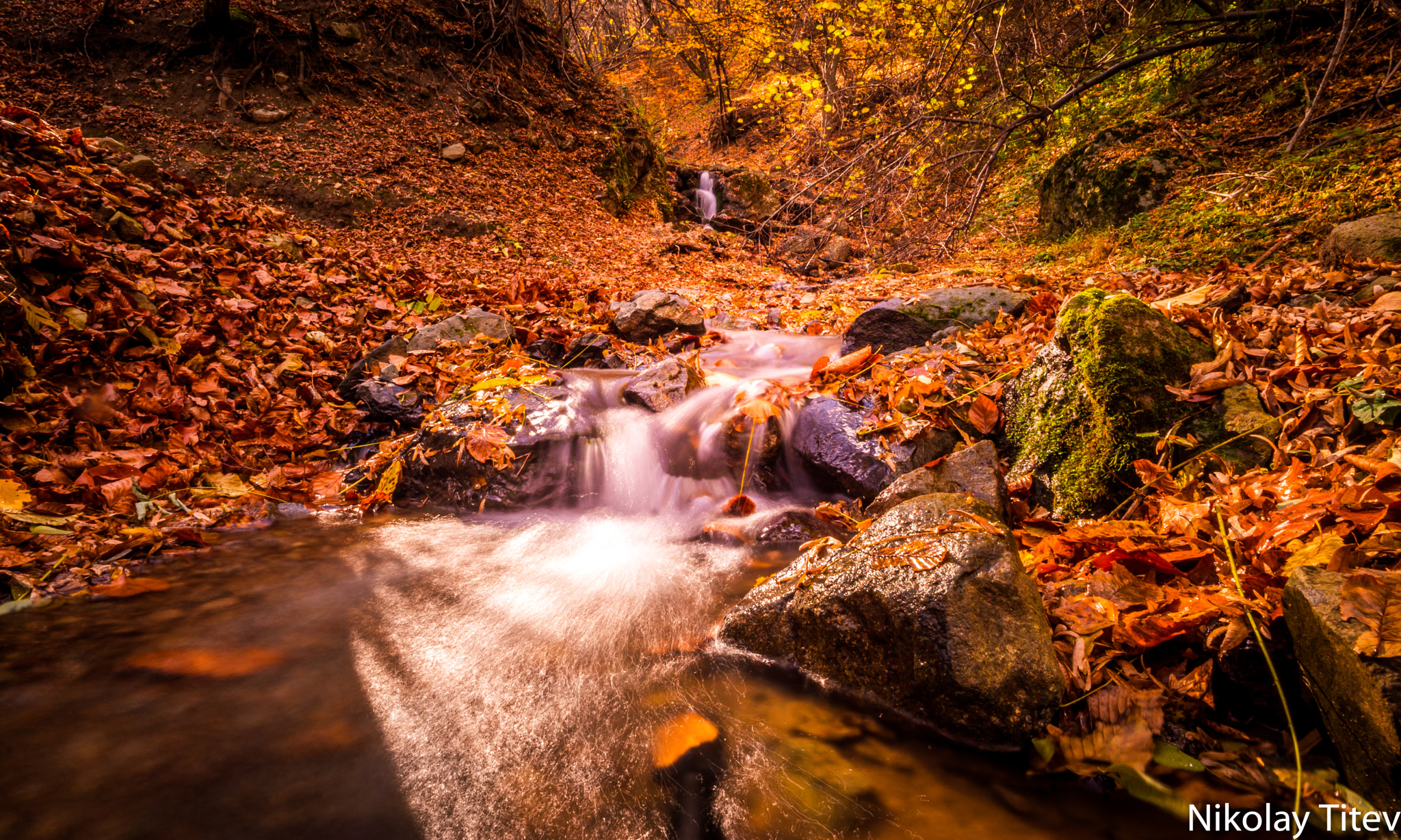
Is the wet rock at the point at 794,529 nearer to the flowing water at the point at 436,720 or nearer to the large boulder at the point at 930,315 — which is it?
the flowing water at the point at 436,720

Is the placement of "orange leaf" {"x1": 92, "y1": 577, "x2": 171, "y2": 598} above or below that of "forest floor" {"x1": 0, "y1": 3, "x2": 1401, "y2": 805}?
below

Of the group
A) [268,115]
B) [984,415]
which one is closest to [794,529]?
[984,415]

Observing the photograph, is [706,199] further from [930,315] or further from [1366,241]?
[1366,241]

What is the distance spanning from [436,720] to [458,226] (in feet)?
26.9

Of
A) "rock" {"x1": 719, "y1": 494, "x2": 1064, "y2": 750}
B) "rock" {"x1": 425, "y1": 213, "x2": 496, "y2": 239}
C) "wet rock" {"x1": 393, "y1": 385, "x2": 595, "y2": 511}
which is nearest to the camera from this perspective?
"rock" {"x1": 719, "y1": 494, "x2": 1064, "y2": 750}

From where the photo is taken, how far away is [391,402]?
14.5ft

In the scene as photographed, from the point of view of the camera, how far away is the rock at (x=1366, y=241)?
143 inches

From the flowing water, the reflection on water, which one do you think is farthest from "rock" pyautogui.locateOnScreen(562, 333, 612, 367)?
the reflection on water

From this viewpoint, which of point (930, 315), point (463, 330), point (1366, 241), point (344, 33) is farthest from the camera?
point (344, 33)

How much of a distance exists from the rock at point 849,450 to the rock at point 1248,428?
126 centimetres

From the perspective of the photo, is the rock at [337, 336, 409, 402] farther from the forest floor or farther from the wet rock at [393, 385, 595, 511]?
the wet rock at [393, 385, 595, 511]

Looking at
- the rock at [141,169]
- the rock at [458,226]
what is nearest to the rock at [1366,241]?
the rock at [458,226]

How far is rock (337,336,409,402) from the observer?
4.61 m

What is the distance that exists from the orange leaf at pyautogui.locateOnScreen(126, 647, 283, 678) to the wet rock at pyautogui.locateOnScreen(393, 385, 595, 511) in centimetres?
173
